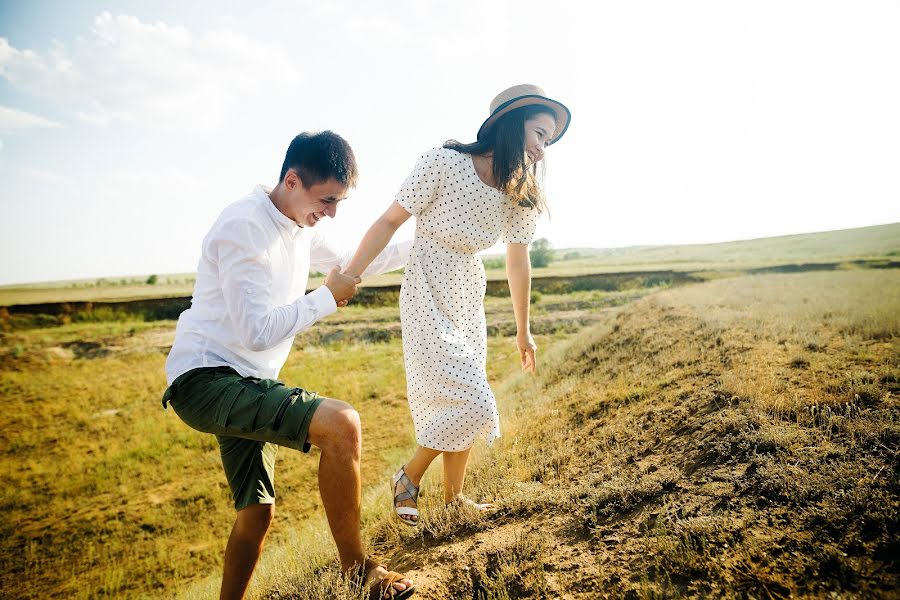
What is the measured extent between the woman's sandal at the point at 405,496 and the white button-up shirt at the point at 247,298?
3.04ft

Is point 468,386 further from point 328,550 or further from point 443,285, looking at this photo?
point 328,550

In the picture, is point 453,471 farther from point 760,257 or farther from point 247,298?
point 760,257

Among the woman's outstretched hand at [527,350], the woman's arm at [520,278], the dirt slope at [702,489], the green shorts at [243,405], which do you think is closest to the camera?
the dirt slope at [702,489]

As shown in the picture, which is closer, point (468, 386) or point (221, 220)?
point (221, 220)

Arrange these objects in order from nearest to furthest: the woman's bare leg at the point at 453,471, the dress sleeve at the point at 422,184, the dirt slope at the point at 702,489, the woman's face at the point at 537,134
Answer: the dirt slope at the point at 702,489
the dress sleeve at the point at 422,184
the woman's face at the point at 537,134
the woman's bare leg at the point at 453,471

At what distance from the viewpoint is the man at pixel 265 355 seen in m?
2.03

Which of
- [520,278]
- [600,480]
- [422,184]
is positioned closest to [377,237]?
[422,184]

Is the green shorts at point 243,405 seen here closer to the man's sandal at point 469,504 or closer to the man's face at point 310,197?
the man's face at point 310,197

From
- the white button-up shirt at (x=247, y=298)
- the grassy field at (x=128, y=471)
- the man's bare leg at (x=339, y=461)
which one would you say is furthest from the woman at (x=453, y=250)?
the grassy field at (x=128, y=471)

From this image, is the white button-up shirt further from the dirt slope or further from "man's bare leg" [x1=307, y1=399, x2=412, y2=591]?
the dirt slope

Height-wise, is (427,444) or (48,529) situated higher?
(427,444)

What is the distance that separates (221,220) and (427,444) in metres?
1.52

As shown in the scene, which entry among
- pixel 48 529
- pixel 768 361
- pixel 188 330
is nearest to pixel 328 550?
pixel 188 330

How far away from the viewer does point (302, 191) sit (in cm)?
244
